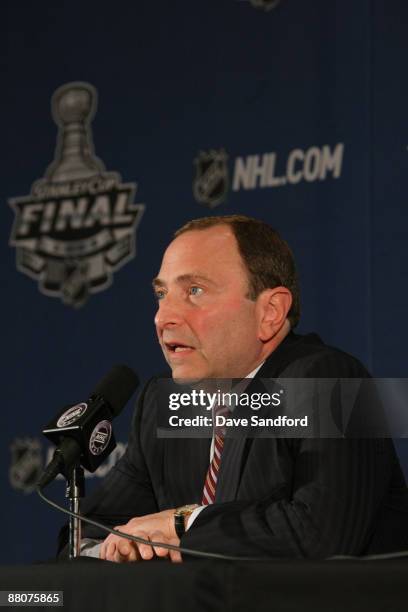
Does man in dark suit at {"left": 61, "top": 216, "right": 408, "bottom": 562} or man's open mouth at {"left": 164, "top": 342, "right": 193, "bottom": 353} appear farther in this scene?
man's open mouth at {"left": 164, "top": 342, "right": 193, "bottom": 353}

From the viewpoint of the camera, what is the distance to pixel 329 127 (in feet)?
A: 10.4

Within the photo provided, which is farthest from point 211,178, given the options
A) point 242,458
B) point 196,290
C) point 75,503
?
point 75,503

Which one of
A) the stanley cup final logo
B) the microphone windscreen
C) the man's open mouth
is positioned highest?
the stanley cup final logo

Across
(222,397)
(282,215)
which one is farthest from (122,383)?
(282,215)

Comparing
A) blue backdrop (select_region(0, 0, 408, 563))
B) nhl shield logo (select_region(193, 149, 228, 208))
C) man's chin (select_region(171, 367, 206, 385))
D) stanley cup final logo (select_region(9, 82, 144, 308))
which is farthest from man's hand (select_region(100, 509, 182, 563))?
stanley cup final logo (select_region(9, 82, 144, 308))

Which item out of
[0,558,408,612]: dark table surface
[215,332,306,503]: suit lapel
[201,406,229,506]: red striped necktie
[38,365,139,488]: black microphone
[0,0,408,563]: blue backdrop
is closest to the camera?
[0,558,408,612]: dark table surface

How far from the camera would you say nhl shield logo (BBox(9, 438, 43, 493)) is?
363 centimetres

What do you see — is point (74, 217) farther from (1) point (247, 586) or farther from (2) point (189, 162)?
(1) point (247, 586)

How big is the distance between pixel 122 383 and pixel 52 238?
6.67 ft

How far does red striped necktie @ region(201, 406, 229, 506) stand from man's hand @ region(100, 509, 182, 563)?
0.90 ft

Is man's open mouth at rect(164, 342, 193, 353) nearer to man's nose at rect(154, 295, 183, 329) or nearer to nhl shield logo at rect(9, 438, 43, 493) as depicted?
man's nose at rect(154, 295, 183, 329)

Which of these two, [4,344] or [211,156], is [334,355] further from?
[4,344]

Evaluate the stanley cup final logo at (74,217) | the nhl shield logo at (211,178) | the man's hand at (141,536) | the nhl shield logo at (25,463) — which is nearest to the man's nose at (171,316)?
the man's hand at (141,536)

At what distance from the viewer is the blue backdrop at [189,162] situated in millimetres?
3033
